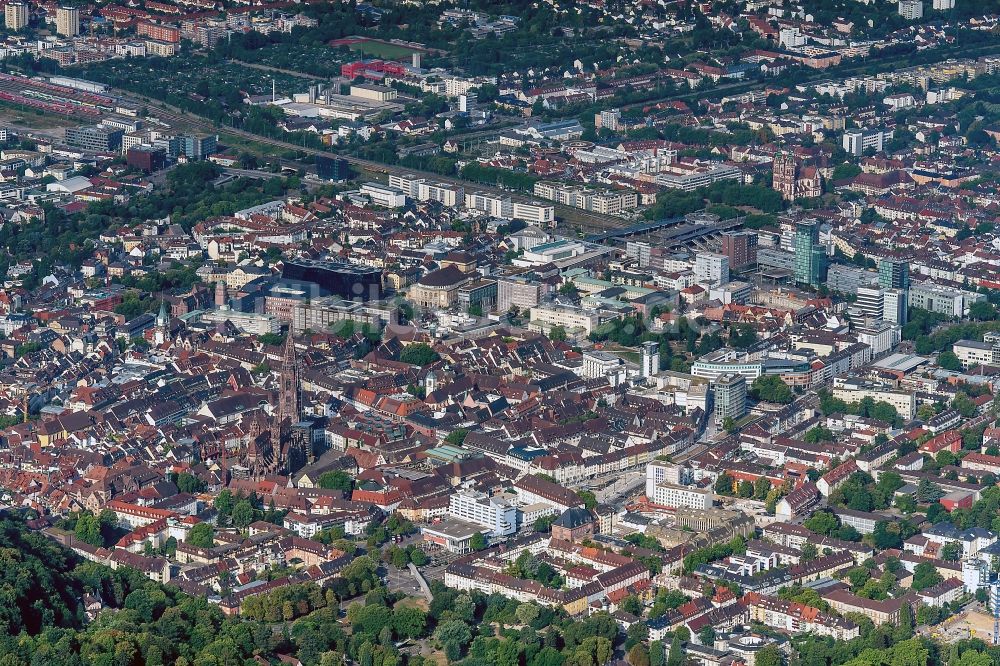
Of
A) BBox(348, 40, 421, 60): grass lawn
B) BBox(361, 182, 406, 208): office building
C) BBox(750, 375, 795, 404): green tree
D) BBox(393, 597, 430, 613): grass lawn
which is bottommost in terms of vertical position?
BBox(393, 597, 430, 613): grass lawn

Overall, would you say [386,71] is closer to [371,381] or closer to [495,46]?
[495,46]

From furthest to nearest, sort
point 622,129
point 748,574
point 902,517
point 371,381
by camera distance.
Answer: point 622,129 < point 371,381 < point 902,517 < point 748,574

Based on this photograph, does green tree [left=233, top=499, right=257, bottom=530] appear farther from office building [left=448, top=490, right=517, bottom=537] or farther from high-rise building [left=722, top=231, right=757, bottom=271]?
high-rise building [left=722, top=231, right=757, bottom=271]

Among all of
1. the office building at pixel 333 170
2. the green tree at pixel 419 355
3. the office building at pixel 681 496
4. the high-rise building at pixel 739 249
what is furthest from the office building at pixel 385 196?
the office building at pixel 681 496

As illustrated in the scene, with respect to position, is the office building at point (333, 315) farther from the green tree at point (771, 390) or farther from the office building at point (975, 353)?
the office building at point (975, 353)

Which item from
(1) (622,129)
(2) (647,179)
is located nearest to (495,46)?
(1) (622,129)

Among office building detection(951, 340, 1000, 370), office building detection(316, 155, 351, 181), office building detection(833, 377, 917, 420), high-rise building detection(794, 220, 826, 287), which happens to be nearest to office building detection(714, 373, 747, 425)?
office building detection(833, 377, 917, 420)

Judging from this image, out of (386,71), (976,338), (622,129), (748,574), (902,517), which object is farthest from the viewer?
(386,71)
